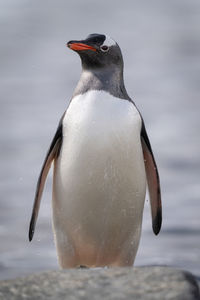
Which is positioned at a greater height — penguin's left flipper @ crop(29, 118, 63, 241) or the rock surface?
the rock surface

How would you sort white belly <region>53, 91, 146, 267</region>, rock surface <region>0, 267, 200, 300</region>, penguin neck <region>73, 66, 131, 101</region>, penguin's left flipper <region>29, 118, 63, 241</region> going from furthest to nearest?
penguin's left flipper <region>29, 118, 63, 241</region>
penguin neck <region>73, 66, 131, 101</region>
white belly <region>53, 91, 146, 267</region>
rock surface <region>0, 267, 200, 300</region>

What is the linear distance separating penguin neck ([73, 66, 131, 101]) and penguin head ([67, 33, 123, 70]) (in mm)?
69

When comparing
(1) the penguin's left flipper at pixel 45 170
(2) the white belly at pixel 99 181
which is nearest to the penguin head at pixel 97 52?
(2) the white belly at pixel 99 181

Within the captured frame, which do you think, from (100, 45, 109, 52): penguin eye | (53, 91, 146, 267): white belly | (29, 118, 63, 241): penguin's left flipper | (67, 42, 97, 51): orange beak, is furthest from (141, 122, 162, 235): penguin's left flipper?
(67, 42, 97, 51): orange beak

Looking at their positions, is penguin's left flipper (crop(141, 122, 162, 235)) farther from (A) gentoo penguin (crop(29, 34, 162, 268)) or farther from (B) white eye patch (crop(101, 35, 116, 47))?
(B) white eye patch (crop(101, 35, 116, 47))

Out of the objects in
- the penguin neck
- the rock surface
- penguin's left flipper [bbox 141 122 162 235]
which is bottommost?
penguin's left flipper [bbox 141 122 162 235]

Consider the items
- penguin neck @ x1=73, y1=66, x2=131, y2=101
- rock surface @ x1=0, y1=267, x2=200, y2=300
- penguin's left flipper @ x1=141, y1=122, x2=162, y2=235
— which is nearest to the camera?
rock surface @ x1=0, y1=267, x2=200, y2=300

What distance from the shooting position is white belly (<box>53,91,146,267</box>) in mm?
5395

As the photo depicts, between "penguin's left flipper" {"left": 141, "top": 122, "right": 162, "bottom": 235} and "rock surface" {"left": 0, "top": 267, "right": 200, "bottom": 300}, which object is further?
"penguin's left flipper" {"left": 141, "top": 122, "right": 162, "bottom": 235}

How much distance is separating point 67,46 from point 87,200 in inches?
71.0

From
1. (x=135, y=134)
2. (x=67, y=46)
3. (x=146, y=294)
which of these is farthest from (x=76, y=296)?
(x=67, y=46)

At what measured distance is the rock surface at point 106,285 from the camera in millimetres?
2961

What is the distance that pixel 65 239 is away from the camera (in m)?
5.68

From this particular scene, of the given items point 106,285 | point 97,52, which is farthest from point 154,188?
point 106,285
